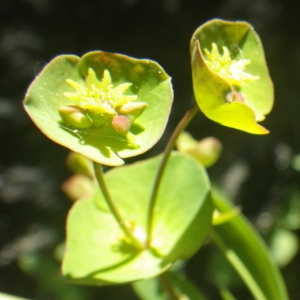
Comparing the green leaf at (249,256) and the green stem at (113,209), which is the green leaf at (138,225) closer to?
the green stem at (113,209)

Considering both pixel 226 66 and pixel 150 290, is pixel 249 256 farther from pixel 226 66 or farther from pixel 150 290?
pixel 226 66

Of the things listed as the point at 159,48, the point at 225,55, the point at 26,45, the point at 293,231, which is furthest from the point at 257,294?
the point at 26,45

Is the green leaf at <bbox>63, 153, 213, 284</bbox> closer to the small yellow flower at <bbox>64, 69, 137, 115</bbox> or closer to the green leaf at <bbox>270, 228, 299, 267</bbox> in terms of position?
the small yellow flower at <bbox>64, 69, 137, 115</bbox>

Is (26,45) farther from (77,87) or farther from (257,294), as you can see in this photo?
(257,294)

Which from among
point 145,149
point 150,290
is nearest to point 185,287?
point 150,290

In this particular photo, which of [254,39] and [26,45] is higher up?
[254,39]

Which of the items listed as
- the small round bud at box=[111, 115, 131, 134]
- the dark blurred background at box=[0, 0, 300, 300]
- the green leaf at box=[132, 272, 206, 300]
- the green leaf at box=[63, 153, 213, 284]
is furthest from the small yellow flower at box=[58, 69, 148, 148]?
the dark blurred background at box=[0, 0, 300, 300]
